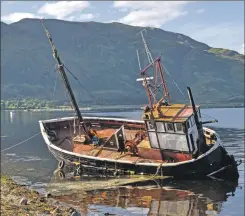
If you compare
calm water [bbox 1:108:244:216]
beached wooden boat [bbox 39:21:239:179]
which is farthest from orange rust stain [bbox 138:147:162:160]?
calm water [bbox 1:108:244:216]

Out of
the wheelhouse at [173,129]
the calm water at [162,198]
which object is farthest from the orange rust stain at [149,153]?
the calm water at [162,198]

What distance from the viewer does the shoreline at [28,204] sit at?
22484mm

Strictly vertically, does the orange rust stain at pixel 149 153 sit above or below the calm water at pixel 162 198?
above

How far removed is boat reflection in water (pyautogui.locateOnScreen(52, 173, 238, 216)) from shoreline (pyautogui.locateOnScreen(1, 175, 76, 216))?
1332mm

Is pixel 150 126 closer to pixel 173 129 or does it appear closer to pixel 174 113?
pixel 173 129

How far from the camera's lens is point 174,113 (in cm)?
3241

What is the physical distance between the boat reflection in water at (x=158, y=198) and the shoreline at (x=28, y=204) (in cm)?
133

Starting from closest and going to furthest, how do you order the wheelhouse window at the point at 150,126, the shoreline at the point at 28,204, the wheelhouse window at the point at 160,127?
the shoreline at the point at 28,204 < the wheelhouse window at the point at 160,127 < the wheelhouse window at the point at 150,126

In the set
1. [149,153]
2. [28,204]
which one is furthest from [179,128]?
[28,204]

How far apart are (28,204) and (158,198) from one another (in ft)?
28.8

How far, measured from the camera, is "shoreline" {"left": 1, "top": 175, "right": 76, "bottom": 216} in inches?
885

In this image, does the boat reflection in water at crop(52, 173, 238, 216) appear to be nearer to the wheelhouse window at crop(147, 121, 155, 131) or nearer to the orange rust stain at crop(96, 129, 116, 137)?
the wheelhouse window at crop(147, 121, 155, 131)

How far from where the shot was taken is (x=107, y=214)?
2372 cm

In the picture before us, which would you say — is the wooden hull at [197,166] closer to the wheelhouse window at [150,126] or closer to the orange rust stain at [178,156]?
the orange rust stain at [178,156]
